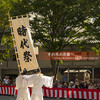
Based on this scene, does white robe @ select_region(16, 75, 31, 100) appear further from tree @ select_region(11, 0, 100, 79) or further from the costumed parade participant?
tree @ select_region(11, 0, 100, 79)

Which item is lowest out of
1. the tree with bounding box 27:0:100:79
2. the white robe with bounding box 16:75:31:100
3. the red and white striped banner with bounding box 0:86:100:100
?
the red and white striped banner with bounding box 0:86:100:100

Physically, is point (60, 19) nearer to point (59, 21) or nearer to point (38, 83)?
point (59, 21)

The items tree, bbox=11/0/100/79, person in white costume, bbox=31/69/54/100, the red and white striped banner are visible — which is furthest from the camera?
tree, bbox=11/0/100/79

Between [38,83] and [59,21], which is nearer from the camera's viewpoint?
[38,83]

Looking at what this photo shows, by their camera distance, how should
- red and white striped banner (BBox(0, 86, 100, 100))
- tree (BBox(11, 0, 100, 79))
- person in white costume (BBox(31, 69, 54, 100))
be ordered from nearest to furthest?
1. person in white costume (BBox(31, 69, 54, 100))
2. red and white striped banner (BBox(0, 86, 100, 100))
3. tree (BBox(11, 0, 100, 79))

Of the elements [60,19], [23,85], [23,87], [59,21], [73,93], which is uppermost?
[60,19]

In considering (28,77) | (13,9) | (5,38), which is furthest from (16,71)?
(28,77)

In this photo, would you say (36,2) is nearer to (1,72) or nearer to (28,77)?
(28,77)

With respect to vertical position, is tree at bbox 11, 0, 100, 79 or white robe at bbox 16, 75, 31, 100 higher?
tree at bbox 11, 0, 100, 79

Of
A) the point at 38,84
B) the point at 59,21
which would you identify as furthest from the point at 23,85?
the point at 59,21

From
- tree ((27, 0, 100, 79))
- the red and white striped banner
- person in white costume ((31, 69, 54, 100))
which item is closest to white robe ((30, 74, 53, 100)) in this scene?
person in white costume ((31, 69, 54, 100))

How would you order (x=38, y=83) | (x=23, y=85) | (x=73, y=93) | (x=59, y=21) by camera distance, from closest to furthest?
(x=38, y=83), (x=23, y=85), (x=73, y=93), (x=59, y=21)

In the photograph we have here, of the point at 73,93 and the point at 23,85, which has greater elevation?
the point at 23,85

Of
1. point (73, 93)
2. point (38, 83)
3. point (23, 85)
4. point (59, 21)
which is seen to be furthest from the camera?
point (59, 21)
